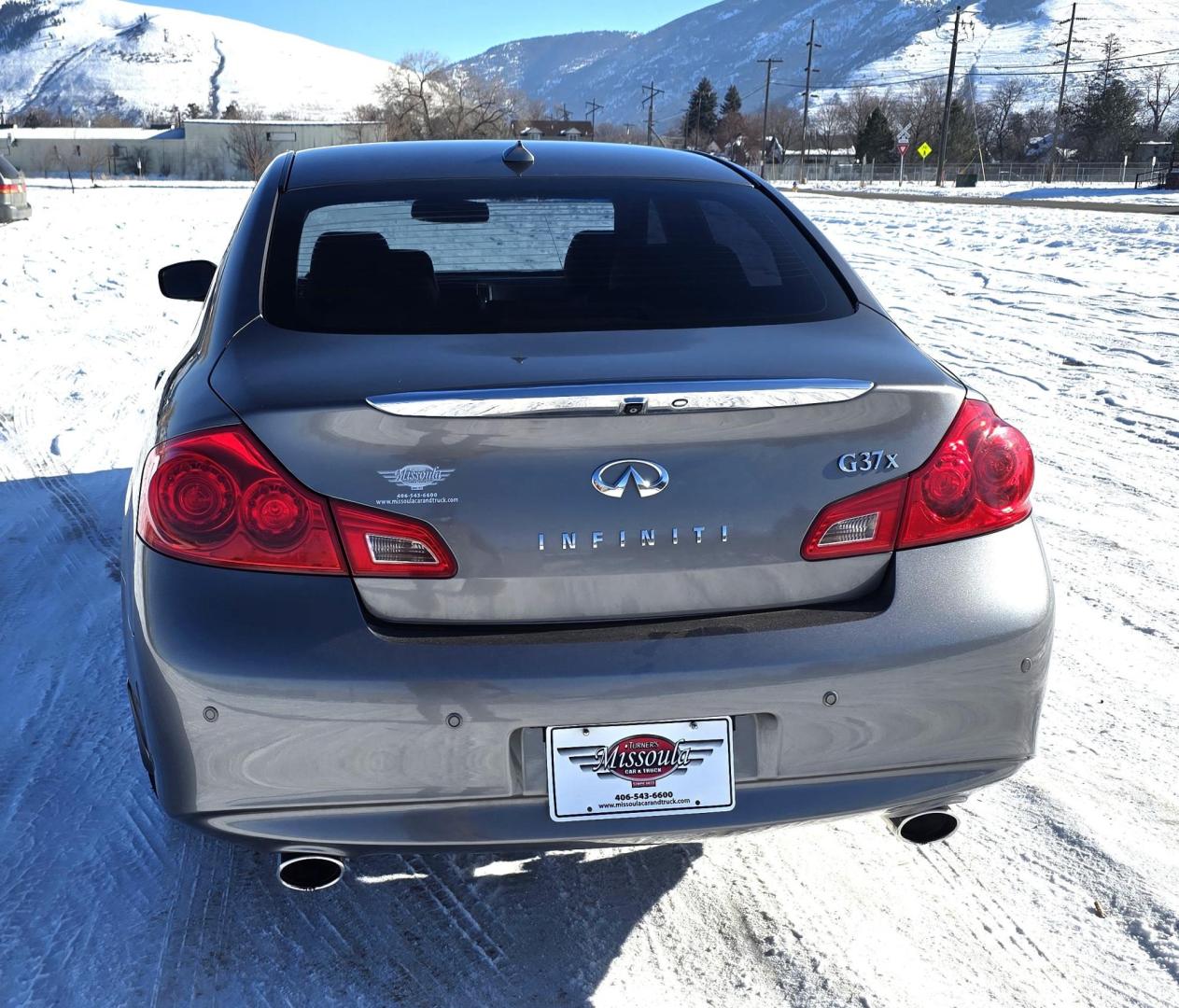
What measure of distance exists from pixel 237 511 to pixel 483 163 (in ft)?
4.54

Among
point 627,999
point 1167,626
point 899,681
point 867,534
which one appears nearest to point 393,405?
point 867,534

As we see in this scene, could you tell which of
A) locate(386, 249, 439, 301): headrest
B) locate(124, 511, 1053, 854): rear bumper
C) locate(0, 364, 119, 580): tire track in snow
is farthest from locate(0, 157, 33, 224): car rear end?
locate(124, 511, 1053, 854): rear bumper

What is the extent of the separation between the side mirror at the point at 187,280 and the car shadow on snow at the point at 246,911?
1312 mm

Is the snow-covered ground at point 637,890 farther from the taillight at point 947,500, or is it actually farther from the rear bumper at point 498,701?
the taillight at point 947,500

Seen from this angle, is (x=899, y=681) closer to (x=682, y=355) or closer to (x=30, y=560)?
(x=682, y=355)

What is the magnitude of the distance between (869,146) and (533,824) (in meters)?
99.7

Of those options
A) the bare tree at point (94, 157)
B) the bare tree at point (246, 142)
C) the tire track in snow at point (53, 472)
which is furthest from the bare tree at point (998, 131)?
the tire track in snow at point (53, 472)

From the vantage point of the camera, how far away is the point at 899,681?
193cm

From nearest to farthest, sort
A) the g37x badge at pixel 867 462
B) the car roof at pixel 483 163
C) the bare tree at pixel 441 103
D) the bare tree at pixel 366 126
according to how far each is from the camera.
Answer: the g37x badge at pixel 867 462
the car roof at pixel 483 163
the bare tree at pixel 441 103
the bare tree at pixel 366 126

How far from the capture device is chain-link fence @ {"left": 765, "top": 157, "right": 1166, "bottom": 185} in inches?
2336

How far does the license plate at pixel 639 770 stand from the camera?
1.88 meters

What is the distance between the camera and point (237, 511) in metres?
1.89

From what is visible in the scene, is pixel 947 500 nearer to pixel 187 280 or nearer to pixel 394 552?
pixel 394 552

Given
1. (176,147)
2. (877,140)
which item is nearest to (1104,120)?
(877,140)
